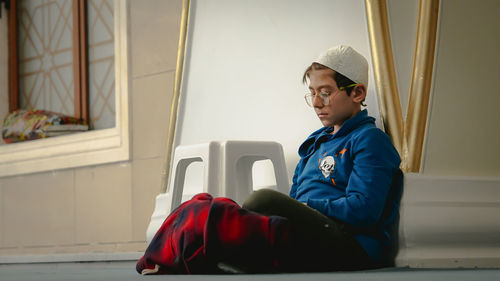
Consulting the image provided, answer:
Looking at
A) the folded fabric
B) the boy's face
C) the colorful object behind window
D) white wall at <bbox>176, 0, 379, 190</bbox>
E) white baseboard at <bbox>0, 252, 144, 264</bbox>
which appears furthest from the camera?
the colorful object behind window

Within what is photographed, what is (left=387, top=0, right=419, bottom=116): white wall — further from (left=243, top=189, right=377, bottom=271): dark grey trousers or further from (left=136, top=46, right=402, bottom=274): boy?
(left=243, top=189, right=377, bottom=271): dark grey trousers

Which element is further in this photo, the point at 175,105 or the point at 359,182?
the point at 175,105

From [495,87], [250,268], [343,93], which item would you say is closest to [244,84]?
[343,93]

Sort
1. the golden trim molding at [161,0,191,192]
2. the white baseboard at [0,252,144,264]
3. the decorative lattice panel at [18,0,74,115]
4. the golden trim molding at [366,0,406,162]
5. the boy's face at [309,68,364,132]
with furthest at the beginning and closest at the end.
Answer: the decorative lattice panel at [18,0,74,115] → the white baseboard at [0,252,144,264] → the golden trim molding at [161,0,191,192] → the golden trim molding at [366,0,406,162] → the boy's face at [309,68,364,132]

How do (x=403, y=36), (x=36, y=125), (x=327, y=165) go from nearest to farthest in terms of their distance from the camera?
(x=327, y=165), (x=403, y=36), (x=36, y=125)

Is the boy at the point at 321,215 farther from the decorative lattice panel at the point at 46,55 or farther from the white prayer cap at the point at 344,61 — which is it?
the decorative lattice panel at the point at 46,55

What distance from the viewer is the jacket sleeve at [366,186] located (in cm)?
134

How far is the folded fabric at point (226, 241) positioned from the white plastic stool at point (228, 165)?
454 millimetres

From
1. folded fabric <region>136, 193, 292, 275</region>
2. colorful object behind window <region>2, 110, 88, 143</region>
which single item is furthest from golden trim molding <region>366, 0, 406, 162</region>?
colorful object behind window <region>2, 110, 88, 143</region>

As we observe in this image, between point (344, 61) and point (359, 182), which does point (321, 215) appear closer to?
point (359, 182)

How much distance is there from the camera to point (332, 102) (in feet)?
5.03

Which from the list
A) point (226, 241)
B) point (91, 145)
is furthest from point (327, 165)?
point (91, 145)

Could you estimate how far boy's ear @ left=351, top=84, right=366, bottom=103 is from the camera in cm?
155

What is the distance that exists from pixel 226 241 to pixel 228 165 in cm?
53
